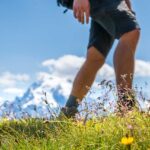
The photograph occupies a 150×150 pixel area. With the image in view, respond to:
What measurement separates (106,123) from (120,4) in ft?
6.69

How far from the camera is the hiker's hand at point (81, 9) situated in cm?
573

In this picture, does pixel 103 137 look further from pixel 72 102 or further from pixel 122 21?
pixel 72 102

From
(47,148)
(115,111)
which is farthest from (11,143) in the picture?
(115,111)

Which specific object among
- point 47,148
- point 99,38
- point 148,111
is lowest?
point 47,148

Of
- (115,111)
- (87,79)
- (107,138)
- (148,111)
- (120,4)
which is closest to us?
(107,138)

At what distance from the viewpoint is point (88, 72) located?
6754mm

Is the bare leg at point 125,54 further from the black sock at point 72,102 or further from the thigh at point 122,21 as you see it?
the black sock at point 72,102

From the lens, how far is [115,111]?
4.64 m

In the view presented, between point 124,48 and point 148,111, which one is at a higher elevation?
point 124,48

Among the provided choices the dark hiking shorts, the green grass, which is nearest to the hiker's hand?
the dark hiking shorts

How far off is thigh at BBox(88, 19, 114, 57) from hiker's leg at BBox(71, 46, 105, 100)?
2.5 inches

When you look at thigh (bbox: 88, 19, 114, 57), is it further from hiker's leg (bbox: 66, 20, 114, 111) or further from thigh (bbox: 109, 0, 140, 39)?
thigh (bbox: 109, 0, 140, 39)

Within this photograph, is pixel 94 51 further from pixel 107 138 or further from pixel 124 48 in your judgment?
pixel 107 138

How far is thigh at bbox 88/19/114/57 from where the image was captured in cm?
678
